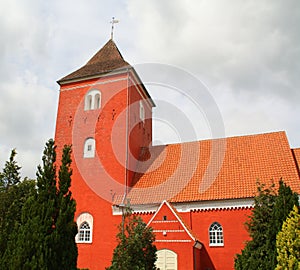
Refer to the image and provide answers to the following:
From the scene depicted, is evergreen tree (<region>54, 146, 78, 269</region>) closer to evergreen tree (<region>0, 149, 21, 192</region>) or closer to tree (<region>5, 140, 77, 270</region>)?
tree (<region>5, 140, 77, 270</region>)

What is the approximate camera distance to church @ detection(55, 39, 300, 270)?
1520 cm

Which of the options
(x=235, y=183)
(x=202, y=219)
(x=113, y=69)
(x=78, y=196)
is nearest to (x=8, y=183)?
(x=78, y=196)

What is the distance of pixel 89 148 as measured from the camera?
19.8 meters

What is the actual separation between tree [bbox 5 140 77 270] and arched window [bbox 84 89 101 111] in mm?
10158

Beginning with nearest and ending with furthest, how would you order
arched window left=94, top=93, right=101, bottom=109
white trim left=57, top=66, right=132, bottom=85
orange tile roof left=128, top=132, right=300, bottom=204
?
orange tile roof left=128, top=132, right=300, bottom=204, white trim left=57, top=66, right=132, bottom=85, arched window left=94, top=93, right=101, bottom=109

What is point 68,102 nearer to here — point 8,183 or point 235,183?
point 8,183

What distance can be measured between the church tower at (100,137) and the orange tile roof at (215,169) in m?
1.39

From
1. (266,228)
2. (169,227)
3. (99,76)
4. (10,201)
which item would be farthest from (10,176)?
(266,228)

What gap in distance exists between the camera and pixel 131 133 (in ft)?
65.6

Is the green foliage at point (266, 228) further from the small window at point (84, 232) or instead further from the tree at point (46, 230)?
the small window at point (84, 232)

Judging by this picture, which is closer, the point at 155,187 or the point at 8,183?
the point at 155,187

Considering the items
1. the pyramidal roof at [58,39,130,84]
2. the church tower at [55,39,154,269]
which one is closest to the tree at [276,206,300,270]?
the church tower at [55,39,154,269]

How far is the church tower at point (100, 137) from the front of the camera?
1762 centimetres

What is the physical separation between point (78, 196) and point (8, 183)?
724 cm
